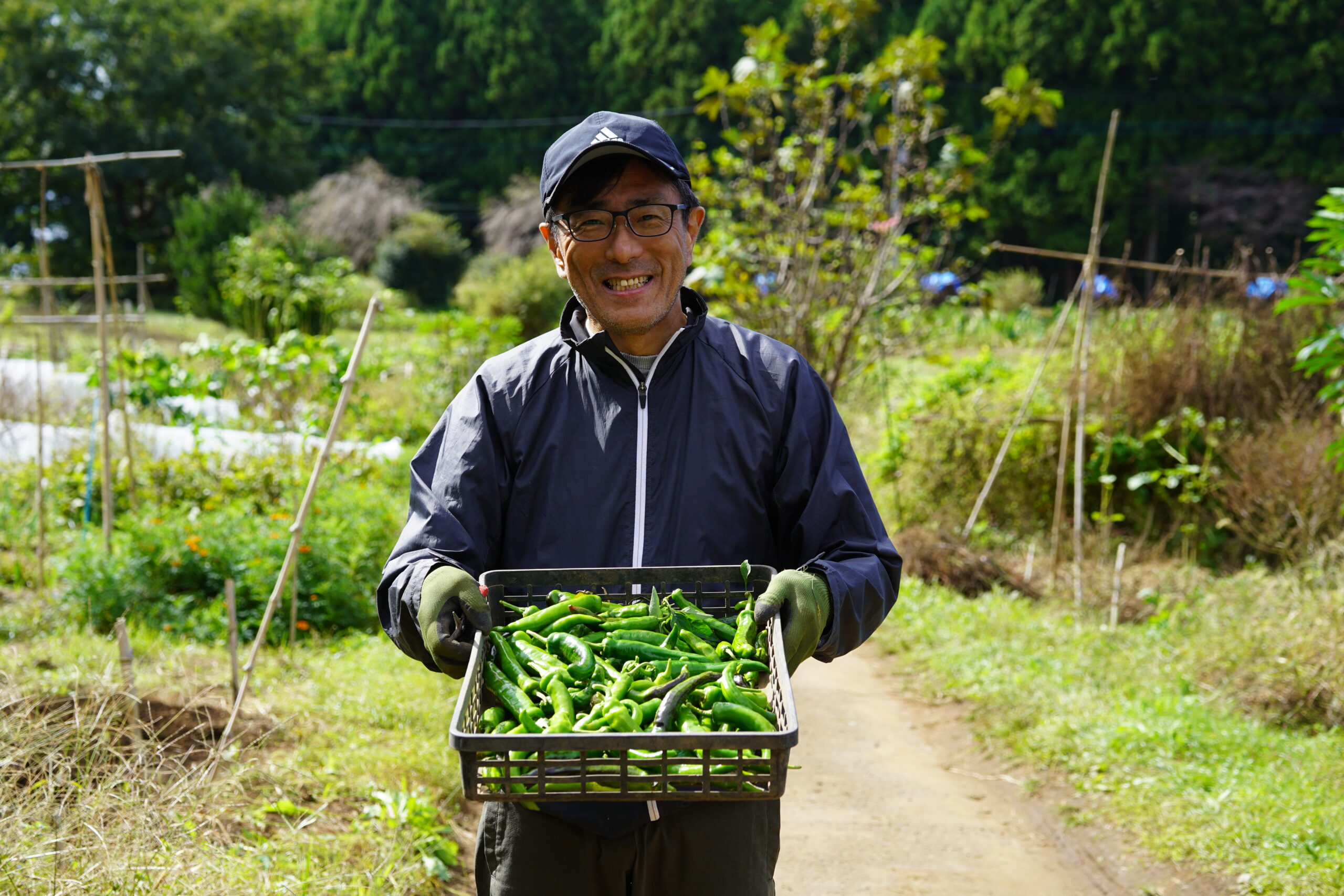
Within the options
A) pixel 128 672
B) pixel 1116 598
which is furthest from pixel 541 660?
pixel 1116 598

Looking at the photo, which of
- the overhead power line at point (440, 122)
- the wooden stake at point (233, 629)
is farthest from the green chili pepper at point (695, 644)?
the overhead power line at point (440, 122)

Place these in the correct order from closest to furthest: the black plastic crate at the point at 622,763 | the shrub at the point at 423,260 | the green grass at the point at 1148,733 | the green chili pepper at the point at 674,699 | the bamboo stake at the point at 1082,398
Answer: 1. the black plastic crate at the point at 622,763
2. the green chili pepper at the point at 674,699
3. the green grass at the point at 1148,733
4. the bamboo stake at the point at 1082,398
5. the shrub at the point at 423,260

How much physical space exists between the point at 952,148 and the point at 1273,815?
6.06 meters

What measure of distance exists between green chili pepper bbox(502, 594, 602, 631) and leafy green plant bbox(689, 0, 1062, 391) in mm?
6370

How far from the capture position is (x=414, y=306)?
82.5 ft

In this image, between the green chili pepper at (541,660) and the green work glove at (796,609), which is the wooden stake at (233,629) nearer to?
the green chili pepper at (541,660)

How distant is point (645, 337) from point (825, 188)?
23.6 feet

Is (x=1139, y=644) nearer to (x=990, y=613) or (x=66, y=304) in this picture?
(x=990, y=613)

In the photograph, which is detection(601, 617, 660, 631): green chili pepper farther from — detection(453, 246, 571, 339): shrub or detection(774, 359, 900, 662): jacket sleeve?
detection(453, 246, 571, 339): shrub

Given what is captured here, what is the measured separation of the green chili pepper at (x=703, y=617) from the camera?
205 centimetres

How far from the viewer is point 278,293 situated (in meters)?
15.6

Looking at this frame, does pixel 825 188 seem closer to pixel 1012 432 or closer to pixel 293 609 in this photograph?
pixel 1012 432

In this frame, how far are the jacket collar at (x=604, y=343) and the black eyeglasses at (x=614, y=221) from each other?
0.44ft

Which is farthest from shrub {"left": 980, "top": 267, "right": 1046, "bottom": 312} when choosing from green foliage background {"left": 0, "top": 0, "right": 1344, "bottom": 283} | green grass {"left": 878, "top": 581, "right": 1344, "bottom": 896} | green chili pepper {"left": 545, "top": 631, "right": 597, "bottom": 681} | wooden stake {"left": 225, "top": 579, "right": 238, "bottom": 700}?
green chili pepper {"left": 545, "top": 631, "right": 597, "bottom": 681}
